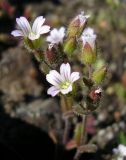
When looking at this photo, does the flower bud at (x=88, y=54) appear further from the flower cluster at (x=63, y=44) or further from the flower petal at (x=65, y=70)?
the flower petal at (x=65, y=70)

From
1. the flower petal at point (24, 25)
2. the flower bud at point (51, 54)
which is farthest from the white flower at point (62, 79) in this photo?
the flower petal at point (24, 25)

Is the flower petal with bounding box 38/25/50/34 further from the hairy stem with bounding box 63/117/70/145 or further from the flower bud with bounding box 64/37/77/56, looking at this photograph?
the hairy stem with bounding box 63/117/70/145

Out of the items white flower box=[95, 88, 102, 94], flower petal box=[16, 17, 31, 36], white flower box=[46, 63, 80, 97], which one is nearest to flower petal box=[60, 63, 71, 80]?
white flower box=[46, 63, 80, 97]

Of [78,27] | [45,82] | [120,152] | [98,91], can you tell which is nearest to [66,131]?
[120,152]

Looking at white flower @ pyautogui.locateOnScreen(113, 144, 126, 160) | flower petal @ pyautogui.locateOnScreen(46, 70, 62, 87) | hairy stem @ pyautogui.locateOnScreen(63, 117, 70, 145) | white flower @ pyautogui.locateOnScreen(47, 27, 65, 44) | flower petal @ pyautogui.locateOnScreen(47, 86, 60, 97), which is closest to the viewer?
flower petal @ pyautogui.locateOnScreen(47, 86, 60, 97)

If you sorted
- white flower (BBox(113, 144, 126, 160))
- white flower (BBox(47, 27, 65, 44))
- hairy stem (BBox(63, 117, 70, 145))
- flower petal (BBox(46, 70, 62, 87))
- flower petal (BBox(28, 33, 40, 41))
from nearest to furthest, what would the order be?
flower petal (BBox(46, 70, 62, 87)) → flower petal (BBox(28, 33, 40, 41)) → white flower (BBox(47, 27, 65, 44)) → white flower (BBox(113, 144, 126, 160)) → hairy stem (BBox(63, 117, 70, 145))

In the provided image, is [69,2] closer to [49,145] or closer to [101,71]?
[49,145]
